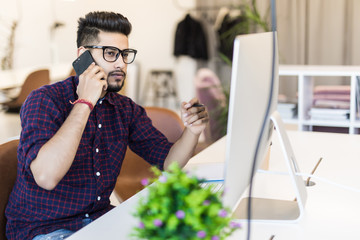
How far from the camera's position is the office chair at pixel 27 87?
356 centimetres

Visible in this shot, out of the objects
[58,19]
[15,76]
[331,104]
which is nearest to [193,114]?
[331,104]

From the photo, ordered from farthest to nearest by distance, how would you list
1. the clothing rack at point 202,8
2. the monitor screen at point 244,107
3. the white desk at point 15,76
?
the clothing rack at point 202,8 → the white desk at point 15,76 → the monitor screen at point 244,107

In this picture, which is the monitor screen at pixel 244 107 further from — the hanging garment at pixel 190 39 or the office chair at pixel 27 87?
the hanging garment at pixel 190 39

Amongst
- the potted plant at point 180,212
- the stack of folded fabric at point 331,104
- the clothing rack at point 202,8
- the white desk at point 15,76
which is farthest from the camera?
the clothing rack at point 202,8

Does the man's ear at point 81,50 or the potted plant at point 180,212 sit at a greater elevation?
the man's ear at point 81,50

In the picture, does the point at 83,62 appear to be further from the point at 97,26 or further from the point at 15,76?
the point at 15,76

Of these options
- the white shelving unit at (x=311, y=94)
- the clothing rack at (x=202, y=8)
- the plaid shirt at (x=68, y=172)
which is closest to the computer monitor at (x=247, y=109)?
the plaid shirt at (x=68, y=172)

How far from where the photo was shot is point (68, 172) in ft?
→ 4.98

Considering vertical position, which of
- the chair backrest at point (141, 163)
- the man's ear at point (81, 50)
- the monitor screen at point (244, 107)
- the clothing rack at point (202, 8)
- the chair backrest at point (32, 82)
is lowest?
the chair backrest at point (141, 163)

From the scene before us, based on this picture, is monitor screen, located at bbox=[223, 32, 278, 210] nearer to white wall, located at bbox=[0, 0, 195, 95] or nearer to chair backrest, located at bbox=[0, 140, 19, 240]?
chair backrest, located at bbox=[0, 140, 19, 240]

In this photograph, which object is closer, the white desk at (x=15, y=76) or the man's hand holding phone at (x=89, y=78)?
the man's hand holding phone at (x=89, y=78)

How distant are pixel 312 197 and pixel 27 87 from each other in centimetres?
271

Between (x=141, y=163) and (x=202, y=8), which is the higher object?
(x=202, y=8)

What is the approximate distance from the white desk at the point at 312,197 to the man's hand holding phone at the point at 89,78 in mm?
334
